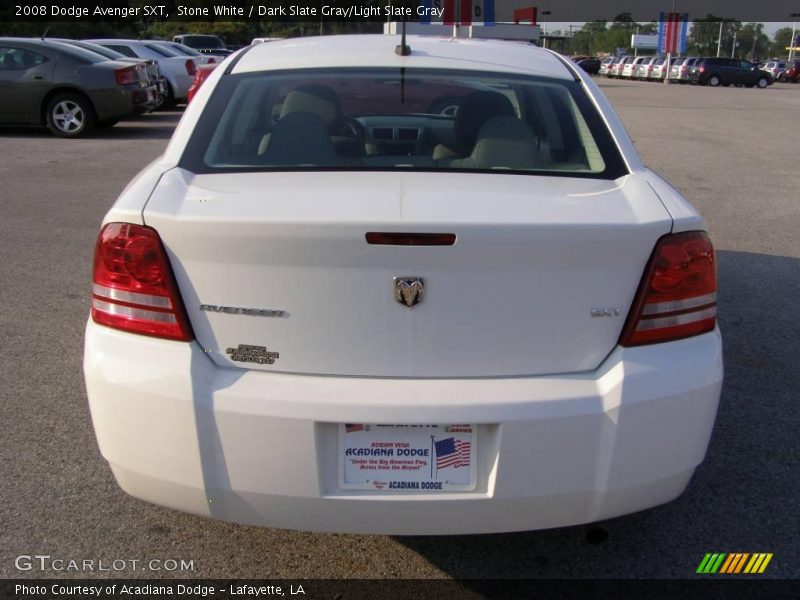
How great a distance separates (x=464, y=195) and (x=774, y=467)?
1.87 meters

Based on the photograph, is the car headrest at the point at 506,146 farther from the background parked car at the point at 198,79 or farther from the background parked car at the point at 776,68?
the background parked car at the point at 776,68

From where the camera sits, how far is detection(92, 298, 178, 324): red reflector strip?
2299mm

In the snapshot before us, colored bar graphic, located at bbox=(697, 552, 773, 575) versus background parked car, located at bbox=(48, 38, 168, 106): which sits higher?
background parked car, located at bbox=(48, 38, 168, 106)

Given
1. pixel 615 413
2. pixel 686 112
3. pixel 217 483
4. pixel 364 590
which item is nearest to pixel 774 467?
pixel 615 413

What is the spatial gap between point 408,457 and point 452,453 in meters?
0.12

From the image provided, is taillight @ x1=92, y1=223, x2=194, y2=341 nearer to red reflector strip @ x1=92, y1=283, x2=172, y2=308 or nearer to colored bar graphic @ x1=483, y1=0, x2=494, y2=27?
red reflector strip @ x1=92, y1=283, x2=172, y2=308

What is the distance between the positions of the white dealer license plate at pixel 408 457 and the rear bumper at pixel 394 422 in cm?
3

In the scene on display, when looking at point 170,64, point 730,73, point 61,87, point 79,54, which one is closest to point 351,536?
point 61,87

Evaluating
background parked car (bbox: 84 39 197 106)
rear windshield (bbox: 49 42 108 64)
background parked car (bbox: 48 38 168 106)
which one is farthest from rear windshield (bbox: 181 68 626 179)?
background parked car (bbox: 84 39 197 106)

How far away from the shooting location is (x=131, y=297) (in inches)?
92.5

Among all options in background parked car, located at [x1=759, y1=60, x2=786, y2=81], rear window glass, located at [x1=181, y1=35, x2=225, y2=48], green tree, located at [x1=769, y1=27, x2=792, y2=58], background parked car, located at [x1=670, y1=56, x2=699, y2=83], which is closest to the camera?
rear window glass, located at [x1=181, y1=35, x2=225, y2=48]

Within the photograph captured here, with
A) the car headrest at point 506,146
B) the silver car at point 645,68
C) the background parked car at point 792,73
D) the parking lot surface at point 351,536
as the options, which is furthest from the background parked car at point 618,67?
the car headrest at point 506,146

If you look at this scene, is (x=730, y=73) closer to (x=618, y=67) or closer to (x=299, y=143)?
(x=618, y=67)

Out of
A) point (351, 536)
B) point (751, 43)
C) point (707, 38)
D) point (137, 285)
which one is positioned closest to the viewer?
point (137, 285)
